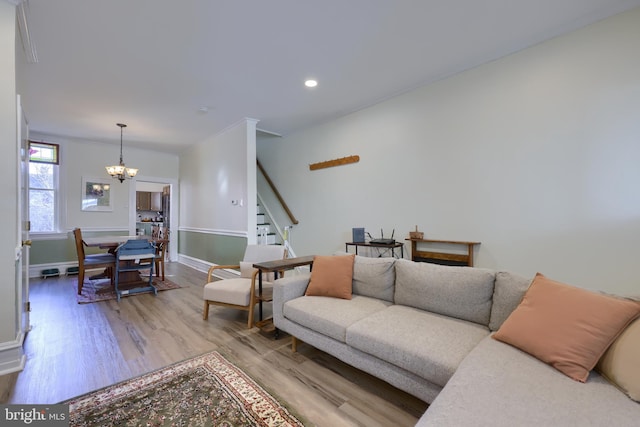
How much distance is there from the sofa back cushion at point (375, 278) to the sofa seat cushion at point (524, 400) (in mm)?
1086

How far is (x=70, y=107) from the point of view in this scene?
418cm

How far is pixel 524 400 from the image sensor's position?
3.63 ft

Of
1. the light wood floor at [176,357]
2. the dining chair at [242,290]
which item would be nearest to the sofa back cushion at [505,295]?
the light wood floor at [176,357]

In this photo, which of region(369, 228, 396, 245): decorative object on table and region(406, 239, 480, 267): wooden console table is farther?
region(369, 228, 396, 245): decorative object on table

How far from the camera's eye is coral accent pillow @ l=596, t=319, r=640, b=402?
1138 millimetres

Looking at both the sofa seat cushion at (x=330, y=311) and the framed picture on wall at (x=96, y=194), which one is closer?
the sofa seat cushion at (x=330, y=311)

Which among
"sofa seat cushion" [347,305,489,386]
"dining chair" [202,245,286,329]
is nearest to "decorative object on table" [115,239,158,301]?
"dining chair" [202,245,286,329]

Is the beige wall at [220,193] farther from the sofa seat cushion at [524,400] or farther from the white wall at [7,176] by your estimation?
the sofa seat cushion at [524,400]

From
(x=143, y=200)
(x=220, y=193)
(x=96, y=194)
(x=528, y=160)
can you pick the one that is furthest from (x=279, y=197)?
(x=143, y=200)

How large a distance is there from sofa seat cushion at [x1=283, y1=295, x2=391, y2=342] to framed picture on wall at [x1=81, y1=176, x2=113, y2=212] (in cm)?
591

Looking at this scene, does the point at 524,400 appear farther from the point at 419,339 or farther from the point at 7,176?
the point at 7,176

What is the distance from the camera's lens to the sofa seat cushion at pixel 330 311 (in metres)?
2.06

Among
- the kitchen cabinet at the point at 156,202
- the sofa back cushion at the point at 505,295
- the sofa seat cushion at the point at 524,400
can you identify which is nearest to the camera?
the sofa seat cushion at the point at 524,400

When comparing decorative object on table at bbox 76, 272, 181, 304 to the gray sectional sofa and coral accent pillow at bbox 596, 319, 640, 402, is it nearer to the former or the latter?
the gray sectional sofa
